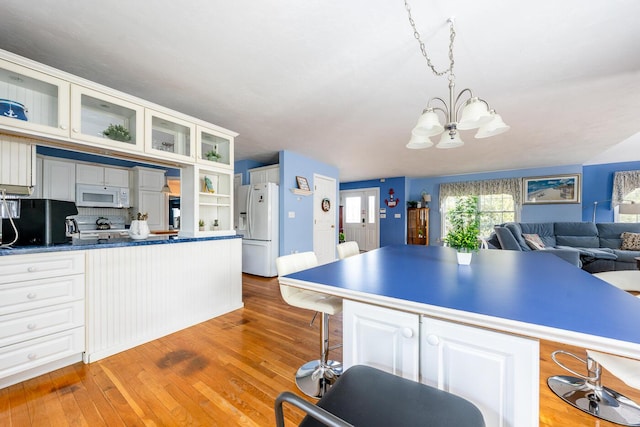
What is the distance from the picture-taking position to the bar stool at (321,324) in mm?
1545

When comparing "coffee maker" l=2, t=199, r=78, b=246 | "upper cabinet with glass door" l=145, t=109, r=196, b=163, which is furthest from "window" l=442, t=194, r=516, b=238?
"coffee maker" l=2, t=199, r=78, b=246

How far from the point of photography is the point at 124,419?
136 centimetres

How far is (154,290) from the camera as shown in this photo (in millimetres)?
2248

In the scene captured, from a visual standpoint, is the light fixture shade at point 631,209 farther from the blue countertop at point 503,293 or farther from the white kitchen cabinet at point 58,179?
the white kitchen cabinet at point 58,179

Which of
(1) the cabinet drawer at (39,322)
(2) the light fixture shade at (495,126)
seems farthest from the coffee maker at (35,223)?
(2) the light fixture shade at (495,126)

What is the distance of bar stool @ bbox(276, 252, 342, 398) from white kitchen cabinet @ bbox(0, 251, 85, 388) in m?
1.53

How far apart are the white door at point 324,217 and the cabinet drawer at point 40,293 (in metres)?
3.71

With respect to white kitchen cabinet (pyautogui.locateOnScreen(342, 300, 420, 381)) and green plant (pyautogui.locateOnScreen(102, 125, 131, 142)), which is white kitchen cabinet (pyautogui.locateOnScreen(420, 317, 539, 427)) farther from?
green plant (pyautogui.locateOnScreen(102, 125, 131, 142))

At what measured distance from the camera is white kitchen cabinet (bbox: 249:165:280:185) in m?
4.55

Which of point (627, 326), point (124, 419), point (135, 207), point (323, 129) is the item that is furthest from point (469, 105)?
point (135, 207)

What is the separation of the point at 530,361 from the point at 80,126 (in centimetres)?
295

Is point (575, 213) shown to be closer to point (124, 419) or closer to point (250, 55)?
point (250, 55)

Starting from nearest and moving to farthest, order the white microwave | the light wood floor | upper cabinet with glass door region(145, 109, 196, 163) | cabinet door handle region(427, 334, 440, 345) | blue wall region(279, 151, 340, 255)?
cabinet door handle region(427, 334, 440, 345) → the light wood floor → upper cabinet with glass door region(145, 109, 196, 163) → the white microwave → blue wall region(279, 151, 340, 255)

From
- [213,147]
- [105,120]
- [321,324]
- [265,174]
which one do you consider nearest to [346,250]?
[321,324]
